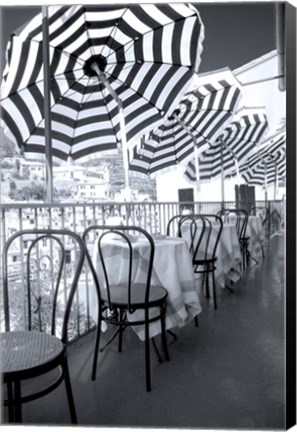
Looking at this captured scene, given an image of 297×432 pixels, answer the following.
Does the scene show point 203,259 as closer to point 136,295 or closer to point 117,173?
point 117,173

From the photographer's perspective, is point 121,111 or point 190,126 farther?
point 190,126

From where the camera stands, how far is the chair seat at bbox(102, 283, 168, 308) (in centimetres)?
218

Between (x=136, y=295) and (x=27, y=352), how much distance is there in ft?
3.02

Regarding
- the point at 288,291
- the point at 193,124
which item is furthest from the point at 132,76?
the point at 288,291

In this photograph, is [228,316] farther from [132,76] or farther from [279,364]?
[132,76]

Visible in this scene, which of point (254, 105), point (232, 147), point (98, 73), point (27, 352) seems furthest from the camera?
point (232, 147)

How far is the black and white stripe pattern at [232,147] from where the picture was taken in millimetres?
8008

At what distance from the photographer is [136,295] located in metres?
2.29

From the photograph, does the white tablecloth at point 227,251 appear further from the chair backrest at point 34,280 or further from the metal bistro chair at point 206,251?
the chair backrest at point 34,280

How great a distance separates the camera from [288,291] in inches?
67.8

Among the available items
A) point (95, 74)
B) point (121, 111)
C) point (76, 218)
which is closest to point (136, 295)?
point (76, 218)

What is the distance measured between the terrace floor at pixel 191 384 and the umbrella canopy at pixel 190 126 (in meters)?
3.86

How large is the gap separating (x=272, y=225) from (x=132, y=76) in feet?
20.1

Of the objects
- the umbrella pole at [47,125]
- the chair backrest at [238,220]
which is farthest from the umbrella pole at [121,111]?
the chair backrest at [238,220]
